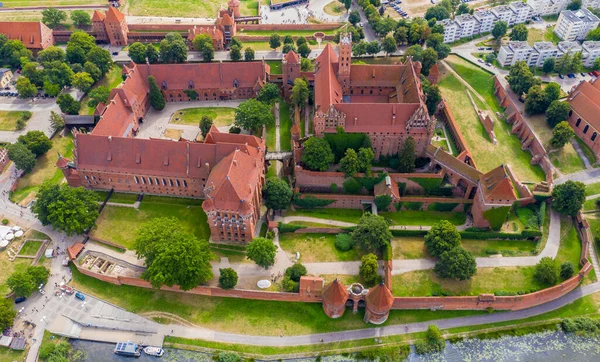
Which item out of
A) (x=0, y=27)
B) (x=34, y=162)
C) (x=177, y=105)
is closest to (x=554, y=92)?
(x=177, y=105)

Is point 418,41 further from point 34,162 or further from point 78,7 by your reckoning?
point 78,7

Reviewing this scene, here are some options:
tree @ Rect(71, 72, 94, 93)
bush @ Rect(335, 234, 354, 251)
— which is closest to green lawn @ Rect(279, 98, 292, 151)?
bush @ Rect(335, 234, 354, 251)

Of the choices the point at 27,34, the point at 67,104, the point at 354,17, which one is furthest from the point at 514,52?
the point at 27,34

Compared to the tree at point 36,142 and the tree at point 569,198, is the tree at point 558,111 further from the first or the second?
the tree at point 36,142

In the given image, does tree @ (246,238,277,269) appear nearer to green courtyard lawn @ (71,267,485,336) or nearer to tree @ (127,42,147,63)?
green courtyard lawn @ (71,267,485,336)

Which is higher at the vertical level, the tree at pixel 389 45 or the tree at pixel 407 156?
the tree at pixel 389 45

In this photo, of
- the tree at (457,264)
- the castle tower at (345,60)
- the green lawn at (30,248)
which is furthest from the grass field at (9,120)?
the tree at (457,264)
